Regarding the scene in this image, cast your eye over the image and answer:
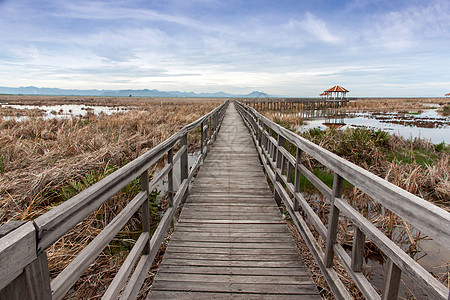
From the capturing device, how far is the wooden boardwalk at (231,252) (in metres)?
2.46

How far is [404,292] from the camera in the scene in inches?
118

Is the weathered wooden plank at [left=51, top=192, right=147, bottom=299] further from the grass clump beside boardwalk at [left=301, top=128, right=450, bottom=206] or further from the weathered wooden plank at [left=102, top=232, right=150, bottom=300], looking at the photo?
the grass clump beside boardwalk at [left=301, top=128, right=450, bottom=206]

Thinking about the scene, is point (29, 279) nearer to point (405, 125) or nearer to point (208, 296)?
point (208, 296)

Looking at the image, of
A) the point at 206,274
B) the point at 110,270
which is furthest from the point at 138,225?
the point at 206,274

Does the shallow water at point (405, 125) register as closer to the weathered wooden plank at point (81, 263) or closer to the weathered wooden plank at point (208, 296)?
the weathered wooden plank at point (208, 296)

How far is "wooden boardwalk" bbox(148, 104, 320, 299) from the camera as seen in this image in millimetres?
2459

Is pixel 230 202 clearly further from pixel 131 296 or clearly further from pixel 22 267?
pixel 22 267

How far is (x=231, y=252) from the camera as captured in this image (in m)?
3.05

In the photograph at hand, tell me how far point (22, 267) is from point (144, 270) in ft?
4.87

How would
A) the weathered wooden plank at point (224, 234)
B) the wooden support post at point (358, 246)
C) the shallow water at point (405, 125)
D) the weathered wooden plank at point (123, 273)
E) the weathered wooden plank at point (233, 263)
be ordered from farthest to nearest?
the shallow water at point (405, 125), the weathered wooden plank at point (224, 234), the weathered wooden plank at point (233, 263), the wooden support post at point (358, 246), the weathered wooden plank at point (123, 273)

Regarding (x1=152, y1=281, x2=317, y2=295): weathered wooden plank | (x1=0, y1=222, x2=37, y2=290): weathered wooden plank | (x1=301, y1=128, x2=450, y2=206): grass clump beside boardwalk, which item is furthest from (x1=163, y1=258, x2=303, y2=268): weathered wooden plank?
(x1=301, y1=128, x2=450, y2=206): grass clump beside boardwalk

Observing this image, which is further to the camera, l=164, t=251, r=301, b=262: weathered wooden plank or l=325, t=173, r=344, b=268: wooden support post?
l=164, t=251, r=301, b=262: weathered wooden plank

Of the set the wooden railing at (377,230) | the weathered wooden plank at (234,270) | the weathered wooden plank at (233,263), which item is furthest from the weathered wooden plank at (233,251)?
the wooden railing at (377,230)

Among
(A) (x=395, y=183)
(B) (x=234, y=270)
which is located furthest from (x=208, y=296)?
(A) (x=395, y=183)
